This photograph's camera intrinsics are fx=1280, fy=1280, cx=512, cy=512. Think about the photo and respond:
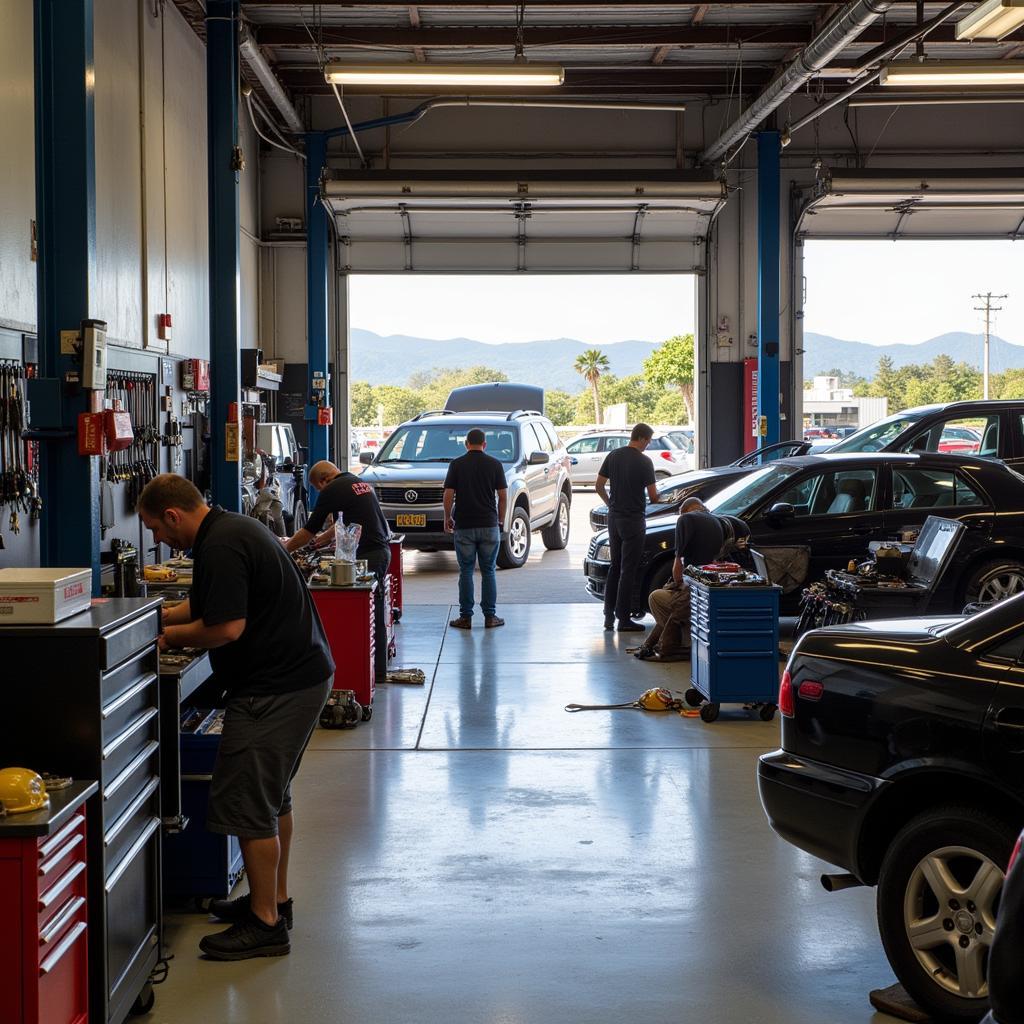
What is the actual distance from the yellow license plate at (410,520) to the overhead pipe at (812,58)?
6297 millimetres

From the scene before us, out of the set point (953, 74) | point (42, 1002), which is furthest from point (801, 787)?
point (953, 74)

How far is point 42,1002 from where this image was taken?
3.06 metres

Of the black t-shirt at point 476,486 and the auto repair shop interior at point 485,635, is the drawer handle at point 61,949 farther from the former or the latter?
the black t-shirt at point 476,486

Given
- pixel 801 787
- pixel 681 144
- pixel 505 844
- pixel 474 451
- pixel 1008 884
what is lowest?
pixel 505 844

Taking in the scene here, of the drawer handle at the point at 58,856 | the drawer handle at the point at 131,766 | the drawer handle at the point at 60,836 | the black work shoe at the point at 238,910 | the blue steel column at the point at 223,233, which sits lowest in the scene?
the black work shoe at the point at 238,910

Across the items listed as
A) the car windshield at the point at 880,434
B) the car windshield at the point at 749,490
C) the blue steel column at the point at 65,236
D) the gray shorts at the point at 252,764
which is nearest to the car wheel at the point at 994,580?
the car windshield at the point at 749,490

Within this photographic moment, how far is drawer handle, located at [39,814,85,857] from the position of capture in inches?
123

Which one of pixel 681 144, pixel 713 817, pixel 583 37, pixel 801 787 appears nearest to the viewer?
pixel 801 787

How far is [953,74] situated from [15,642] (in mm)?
10016

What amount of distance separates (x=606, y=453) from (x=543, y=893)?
84.2ft

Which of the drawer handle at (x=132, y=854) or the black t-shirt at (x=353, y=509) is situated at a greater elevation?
the black t-shirt at (x=353, y=509)

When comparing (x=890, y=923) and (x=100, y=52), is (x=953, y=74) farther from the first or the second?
(x=890, y=923)

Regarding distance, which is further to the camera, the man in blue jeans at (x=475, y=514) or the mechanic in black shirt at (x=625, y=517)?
the man in blue jeans at (x=475, y=514)

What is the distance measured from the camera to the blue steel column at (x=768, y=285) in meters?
17.0
